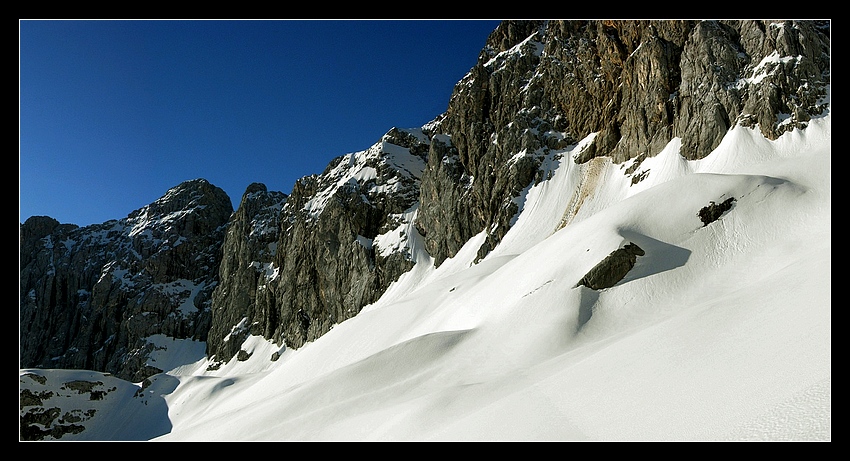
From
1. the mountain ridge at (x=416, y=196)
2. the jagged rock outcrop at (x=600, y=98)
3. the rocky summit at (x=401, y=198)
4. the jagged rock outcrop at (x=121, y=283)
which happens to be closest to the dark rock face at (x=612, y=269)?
the mountain ridge at (x=416, y=196)

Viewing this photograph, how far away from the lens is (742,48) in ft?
183

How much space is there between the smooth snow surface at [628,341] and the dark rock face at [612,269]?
452 millimetres

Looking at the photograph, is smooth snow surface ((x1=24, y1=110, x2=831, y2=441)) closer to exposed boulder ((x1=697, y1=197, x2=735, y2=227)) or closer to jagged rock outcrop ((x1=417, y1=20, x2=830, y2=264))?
exposed boulder ((x1=697, y1=197, x2=735, y2=227))

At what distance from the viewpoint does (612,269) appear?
90.0 ft

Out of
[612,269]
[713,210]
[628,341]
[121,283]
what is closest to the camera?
[628,341]

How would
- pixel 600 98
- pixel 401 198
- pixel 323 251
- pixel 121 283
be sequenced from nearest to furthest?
pixel 600 98, pixel 401 198, pixel 323 251, pixel 121 283

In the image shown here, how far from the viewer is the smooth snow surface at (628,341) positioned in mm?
10289

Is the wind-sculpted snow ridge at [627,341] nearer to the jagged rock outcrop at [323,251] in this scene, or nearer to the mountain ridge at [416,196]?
the mountain ridge at [416,196]

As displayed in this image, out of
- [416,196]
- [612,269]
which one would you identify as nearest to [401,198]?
[416,196]

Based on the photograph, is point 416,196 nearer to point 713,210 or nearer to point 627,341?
point 713,210

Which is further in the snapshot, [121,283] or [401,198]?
[121,283]

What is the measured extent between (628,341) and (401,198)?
81.8m

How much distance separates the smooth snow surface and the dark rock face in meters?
0.45
